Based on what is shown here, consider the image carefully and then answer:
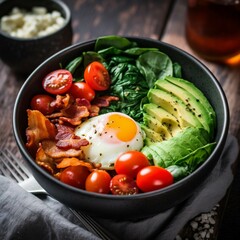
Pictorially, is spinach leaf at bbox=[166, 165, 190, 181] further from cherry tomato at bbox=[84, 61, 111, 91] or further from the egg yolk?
cherry tomato at bbox=[84, 61, 111, 91]

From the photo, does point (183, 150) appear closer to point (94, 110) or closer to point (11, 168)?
point (94, 110)

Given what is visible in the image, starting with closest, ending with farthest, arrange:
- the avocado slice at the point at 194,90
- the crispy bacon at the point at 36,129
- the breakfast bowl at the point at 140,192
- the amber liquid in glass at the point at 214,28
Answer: the breakfast bowl at the point at 140,192
the crispy bacon at the point at 36,129
the avocado slice at the point at 194,90
the amber liquid in glass at the point at 214,28

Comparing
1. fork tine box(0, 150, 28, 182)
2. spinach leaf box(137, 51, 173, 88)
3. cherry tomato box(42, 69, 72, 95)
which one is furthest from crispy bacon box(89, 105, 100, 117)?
fork tine box(0, 150, 28, 182)

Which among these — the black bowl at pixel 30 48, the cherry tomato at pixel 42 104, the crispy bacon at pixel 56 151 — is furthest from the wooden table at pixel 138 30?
the crispy bacon at pixel 56 151

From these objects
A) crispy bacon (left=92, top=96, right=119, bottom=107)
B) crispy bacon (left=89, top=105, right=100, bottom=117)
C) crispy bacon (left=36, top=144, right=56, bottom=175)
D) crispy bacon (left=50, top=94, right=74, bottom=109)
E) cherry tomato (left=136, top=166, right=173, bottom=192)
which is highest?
cherry tomato (left=136, top=166, right=173, bottom=192)

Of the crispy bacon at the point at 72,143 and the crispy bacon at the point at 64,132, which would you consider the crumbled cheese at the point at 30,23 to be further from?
the crispy bacon at the point at 72,143

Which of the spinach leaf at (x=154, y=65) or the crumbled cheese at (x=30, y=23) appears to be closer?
the spinach leaf at (x=154, y=65)
